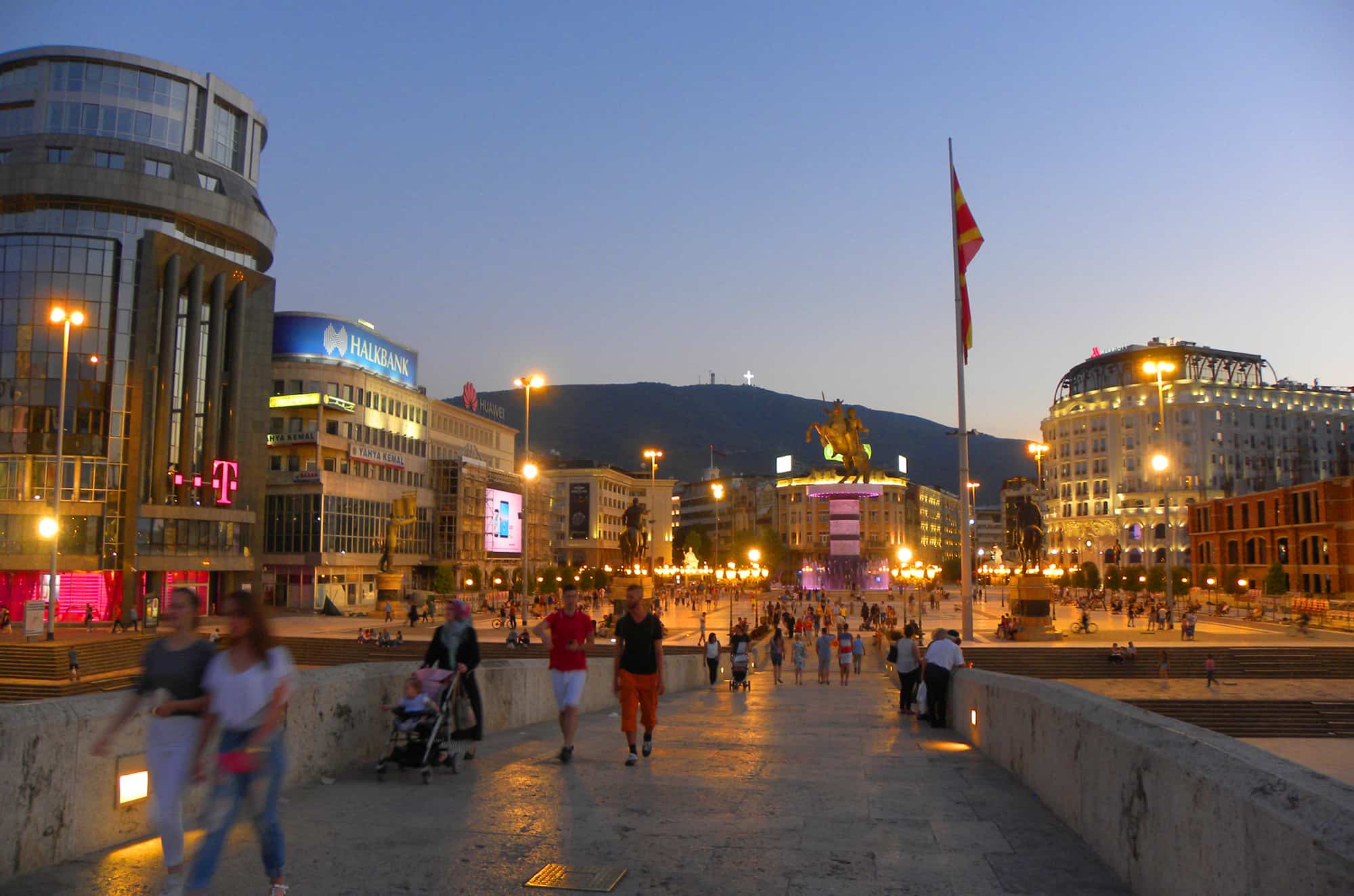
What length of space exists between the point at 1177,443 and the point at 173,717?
476 feet

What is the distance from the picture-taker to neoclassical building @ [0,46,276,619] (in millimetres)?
53688

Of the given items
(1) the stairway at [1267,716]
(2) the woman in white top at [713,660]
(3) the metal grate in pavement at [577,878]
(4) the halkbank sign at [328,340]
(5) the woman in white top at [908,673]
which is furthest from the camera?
(4) the halkbank sign at [328,340]

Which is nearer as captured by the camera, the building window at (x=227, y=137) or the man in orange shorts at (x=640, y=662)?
the man in orange shorts at (x=640, y=662)

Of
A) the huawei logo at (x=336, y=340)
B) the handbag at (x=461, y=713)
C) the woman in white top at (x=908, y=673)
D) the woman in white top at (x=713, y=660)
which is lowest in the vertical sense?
the woman in white top at (x=713, y=660)

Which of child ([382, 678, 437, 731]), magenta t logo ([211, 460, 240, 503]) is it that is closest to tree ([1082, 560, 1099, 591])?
magenta t logo ([211, 460, 240, 503])

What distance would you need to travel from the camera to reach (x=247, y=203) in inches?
2571

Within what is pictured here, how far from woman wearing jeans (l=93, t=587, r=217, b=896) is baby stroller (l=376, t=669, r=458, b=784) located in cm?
273

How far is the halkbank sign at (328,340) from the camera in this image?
75062mm

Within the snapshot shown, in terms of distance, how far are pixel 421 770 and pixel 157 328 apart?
59.8 meters

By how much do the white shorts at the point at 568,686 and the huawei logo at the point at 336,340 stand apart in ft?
238

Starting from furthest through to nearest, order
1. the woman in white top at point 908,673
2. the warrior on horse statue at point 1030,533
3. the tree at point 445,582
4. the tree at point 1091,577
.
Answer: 1. the tree at point 1091,577
2. the tree at point 445,582
3. the warrior on horse statue at point 1030,533
4. the woman in white top at point 908,673

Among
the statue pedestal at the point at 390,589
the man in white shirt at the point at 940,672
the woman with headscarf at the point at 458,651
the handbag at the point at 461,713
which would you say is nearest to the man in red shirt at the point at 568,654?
the woman with headscarf at the point at 458,651

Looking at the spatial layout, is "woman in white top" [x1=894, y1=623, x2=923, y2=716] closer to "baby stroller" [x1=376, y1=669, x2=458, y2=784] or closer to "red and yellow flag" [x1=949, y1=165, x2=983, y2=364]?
"baby stroller" [x1=376, y1=669, x2=458, y2=784]

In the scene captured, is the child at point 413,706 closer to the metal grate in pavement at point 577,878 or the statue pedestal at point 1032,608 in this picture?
the metal grate in pavement at point 577,878
